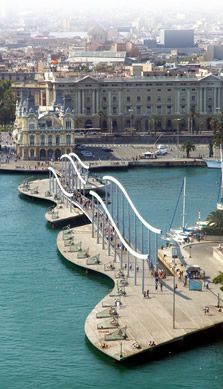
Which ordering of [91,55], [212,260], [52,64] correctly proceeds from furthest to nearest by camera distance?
1. [91,55]
2. [52,64]
3. [212,260]

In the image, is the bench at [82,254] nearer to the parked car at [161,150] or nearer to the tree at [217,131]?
the tree at [217,131]

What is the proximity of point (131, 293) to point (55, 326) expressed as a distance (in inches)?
95.6

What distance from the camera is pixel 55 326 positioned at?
26.6 meters

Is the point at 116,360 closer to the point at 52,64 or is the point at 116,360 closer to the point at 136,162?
the point at 136,162

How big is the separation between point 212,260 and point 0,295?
5276 mm

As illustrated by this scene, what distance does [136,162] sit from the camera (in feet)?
170

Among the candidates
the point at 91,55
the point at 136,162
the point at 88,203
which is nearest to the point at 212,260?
the point at 88,203

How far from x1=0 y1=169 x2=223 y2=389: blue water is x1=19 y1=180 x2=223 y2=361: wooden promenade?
30 cm

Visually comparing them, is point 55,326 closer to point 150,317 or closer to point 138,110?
point 150,317

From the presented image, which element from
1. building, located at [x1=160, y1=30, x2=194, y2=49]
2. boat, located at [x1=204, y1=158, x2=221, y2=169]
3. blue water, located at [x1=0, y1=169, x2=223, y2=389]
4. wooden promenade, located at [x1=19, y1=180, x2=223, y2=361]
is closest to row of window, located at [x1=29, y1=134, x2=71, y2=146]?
boat, located at [x1=204, y1=158, x2=221, y2=169]

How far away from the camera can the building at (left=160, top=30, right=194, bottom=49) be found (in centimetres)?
11954

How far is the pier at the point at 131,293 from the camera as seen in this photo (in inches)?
990

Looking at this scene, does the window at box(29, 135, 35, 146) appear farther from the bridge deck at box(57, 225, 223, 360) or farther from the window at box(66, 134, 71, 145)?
the bridge deck at box(57, 225, 223, 360)

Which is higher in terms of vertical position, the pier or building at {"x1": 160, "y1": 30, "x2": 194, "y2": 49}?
the pier
